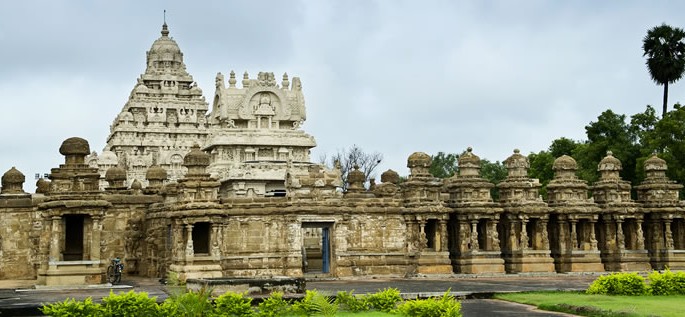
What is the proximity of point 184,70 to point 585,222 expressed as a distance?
45.7m

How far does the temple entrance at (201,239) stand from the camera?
32.4 metres

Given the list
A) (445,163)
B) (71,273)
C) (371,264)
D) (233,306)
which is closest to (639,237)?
(371,264)

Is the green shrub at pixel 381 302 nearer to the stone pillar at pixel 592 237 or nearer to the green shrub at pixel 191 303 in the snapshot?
the green shrub at pixel 191 303

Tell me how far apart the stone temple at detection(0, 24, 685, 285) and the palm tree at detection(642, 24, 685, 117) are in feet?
62.7

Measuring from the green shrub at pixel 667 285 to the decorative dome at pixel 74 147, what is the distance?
63.2ft

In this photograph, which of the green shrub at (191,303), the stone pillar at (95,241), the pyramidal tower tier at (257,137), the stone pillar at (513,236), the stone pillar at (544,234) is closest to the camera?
the green shrub at (191,303)

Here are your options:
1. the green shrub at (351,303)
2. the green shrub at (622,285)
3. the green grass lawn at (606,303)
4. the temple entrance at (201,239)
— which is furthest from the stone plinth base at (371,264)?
the green shrub at (351,303)

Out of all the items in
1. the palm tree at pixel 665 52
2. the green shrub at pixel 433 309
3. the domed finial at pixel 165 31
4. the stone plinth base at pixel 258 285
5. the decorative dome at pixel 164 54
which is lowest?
the green shrub at pixel 433 309

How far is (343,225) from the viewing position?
3384cm

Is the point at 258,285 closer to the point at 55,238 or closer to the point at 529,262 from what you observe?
the point at 55,238

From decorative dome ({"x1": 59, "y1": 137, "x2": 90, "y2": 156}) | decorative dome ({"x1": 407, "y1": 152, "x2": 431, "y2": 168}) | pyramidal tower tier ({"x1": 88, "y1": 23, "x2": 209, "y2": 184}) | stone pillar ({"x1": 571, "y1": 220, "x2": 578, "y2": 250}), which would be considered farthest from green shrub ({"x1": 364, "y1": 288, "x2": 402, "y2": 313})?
pyramidal tower tier ({"x1": 88, "y1": 23, "x2": 209, "y2": 184})

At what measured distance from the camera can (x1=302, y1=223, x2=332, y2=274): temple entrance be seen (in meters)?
33.7

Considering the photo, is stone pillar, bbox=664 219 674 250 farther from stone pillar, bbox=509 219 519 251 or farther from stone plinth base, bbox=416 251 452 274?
stone plinth base, bbox=416 251 452 274

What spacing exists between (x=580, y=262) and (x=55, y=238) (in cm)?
2046
